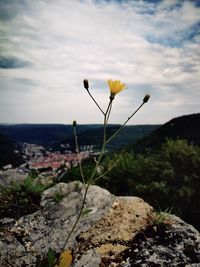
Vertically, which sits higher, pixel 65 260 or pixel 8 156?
pixel 65 260

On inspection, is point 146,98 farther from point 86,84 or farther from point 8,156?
point 8,156

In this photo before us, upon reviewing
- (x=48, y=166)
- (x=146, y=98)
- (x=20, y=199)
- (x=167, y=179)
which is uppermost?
(x=146, y=98)

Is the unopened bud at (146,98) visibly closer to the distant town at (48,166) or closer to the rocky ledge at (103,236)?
the distant town at (48,166)

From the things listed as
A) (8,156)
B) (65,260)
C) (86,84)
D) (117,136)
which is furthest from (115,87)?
(117,136)

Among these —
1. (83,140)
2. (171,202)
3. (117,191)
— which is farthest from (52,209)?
(83,140)

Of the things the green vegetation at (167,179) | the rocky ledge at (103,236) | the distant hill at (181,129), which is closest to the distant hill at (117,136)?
the distant hill at (181,129)

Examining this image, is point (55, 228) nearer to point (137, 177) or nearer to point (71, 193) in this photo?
point (71, 193)
